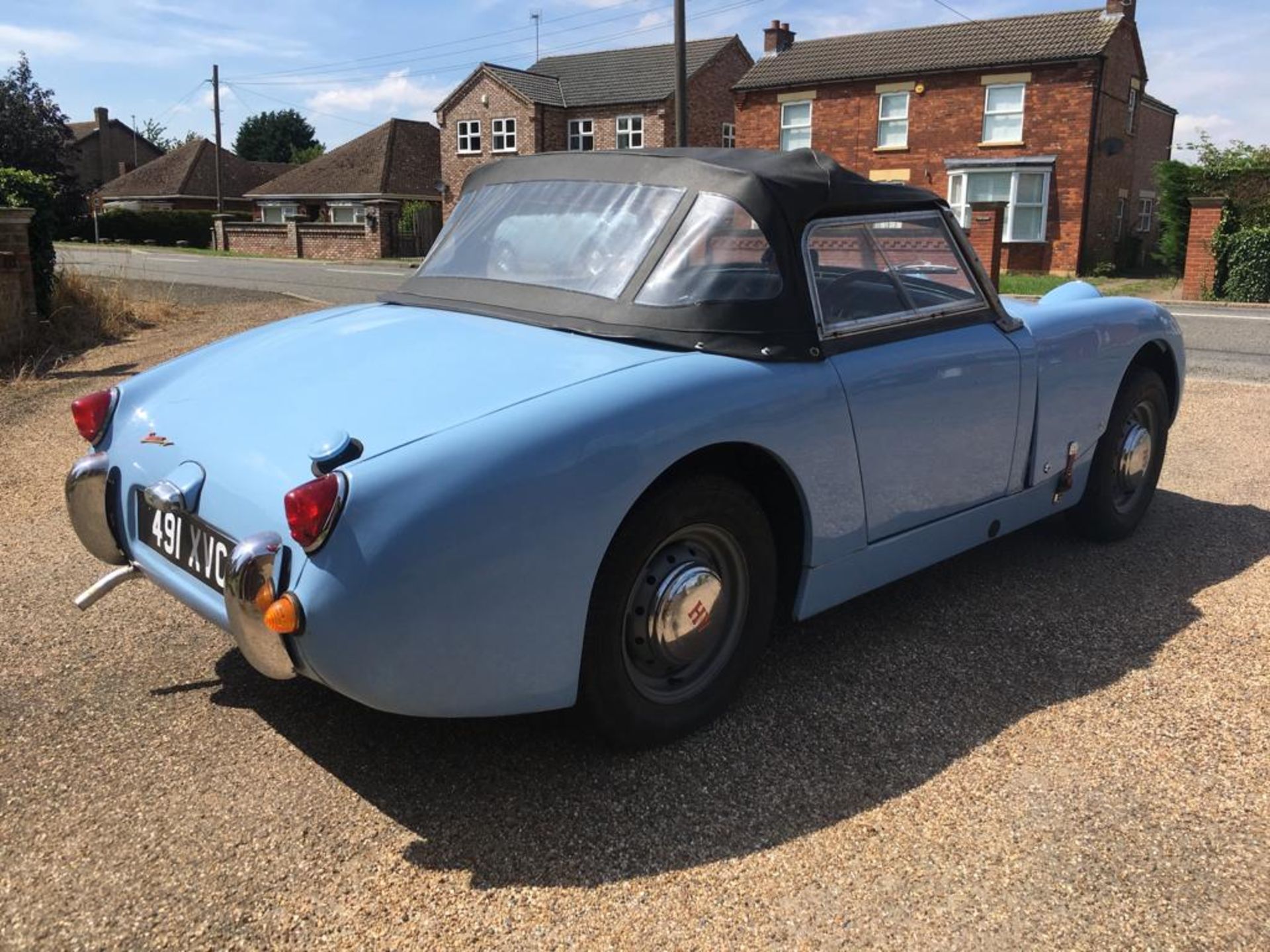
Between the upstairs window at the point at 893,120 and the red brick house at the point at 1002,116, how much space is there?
0.11 ft

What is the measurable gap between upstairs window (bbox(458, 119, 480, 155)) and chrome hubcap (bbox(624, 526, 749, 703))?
4299 cm

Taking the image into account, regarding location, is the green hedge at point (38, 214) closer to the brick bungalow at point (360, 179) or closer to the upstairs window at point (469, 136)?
the upstairs window at point (469, 136)

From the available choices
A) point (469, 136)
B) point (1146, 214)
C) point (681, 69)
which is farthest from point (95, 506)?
point (469, 136)

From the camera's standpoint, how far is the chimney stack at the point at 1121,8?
2784cm

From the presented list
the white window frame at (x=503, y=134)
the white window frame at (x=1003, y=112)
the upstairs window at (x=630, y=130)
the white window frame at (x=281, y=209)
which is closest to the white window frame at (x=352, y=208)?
the white window frame at (x=281, y=209)

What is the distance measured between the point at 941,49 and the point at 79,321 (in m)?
25.5

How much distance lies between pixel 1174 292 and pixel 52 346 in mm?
20267

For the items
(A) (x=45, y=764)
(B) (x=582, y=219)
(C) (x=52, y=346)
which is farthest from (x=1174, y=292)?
(A) (x=45, y=764)

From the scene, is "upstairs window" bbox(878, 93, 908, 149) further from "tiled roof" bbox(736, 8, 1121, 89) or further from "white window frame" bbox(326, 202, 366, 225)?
"white window frame" bbox(326, 202, 366, 225)

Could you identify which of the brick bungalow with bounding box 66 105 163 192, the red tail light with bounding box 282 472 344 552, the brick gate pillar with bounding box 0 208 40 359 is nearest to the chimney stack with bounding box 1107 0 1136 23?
the brick gate pillar with bounding box 0 208 40 359

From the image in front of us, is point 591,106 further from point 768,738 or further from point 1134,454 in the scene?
point 768,738

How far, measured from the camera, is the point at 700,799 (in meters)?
2.66

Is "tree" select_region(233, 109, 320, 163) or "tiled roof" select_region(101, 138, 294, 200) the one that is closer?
→ "tiled roof" select_region(101, 138, 294, 200)

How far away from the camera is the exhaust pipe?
300cm
